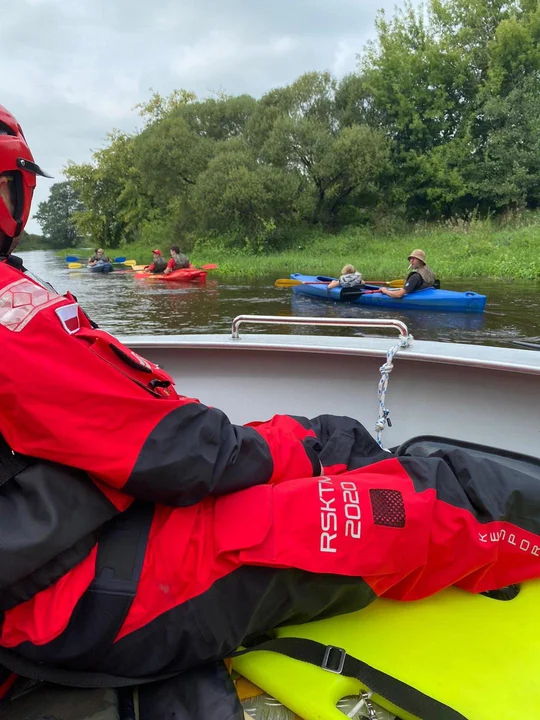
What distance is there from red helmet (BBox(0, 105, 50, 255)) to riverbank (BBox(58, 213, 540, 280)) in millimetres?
15479

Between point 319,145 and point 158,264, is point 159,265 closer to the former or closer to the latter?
point 158,264

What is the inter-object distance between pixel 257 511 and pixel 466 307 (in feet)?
29.7

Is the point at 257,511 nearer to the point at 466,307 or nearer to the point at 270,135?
the point at 466,307

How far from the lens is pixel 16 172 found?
1522 mm

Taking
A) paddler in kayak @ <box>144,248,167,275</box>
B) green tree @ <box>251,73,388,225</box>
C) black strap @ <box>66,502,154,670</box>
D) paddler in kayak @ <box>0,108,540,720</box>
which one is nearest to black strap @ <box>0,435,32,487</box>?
paddler in kayak @ <box>0,108,540,720</box>

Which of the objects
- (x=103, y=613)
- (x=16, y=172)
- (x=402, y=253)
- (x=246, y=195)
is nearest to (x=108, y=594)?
(x=103, y=613)

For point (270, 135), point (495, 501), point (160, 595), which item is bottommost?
point (160, 595)

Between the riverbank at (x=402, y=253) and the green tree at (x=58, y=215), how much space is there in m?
60.8

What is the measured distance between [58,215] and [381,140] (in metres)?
73.9

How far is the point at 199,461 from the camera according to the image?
52.4 inches

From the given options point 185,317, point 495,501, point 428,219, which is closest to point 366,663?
point 495,501

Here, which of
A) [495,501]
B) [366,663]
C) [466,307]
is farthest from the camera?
[466,307]

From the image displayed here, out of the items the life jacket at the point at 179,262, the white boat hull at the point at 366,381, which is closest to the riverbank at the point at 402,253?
the life jacket at the point at 179,262

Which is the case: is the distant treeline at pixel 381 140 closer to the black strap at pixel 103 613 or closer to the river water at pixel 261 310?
the river water at pixel 261 310
